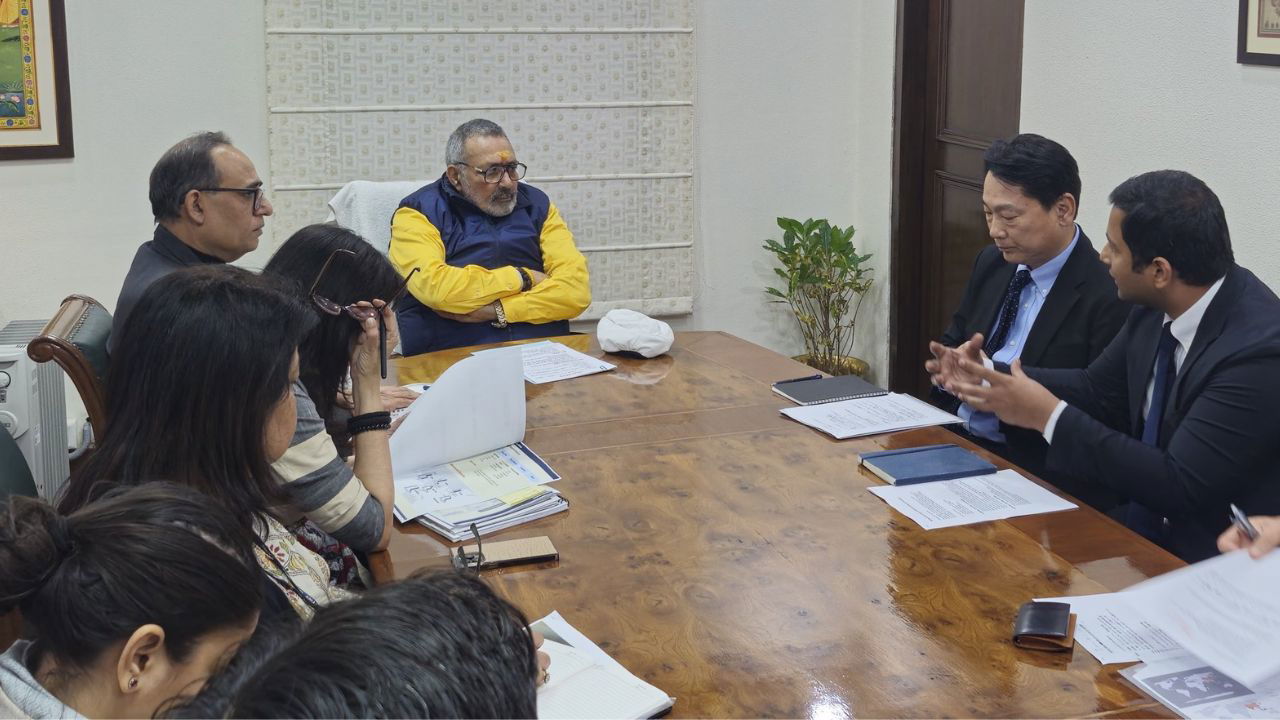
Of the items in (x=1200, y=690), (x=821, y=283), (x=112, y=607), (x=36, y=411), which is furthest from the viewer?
(x=821, y=283)

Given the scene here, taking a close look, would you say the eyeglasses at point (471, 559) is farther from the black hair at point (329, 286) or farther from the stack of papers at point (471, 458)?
the black hair at point (329, 286)

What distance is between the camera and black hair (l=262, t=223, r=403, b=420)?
89.2 inches

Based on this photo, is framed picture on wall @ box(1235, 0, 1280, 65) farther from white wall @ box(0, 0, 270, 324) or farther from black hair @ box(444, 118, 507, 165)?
white wall @ box(0, 0, 270, 324)

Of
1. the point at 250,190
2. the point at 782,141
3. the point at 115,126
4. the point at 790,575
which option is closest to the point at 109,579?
the point at 790,575

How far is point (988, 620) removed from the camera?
1.70 meters

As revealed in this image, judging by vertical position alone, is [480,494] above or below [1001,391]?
below

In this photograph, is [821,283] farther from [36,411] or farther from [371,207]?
[36,411]

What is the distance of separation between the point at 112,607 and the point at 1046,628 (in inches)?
45.1

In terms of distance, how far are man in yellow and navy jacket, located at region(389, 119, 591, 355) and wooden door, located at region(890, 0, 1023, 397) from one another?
1.58 m

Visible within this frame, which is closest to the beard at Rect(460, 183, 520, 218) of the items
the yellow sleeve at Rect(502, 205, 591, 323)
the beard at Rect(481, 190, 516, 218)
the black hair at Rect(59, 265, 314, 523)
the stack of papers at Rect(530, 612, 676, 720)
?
the beard at Rect(481, 190, 516, 218)

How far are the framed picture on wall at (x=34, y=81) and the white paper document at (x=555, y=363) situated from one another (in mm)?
2096

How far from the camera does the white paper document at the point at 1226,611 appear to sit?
143 centimetres

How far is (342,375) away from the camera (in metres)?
2.30

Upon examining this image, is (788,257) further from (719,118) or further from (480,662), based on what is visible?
(480,662)
